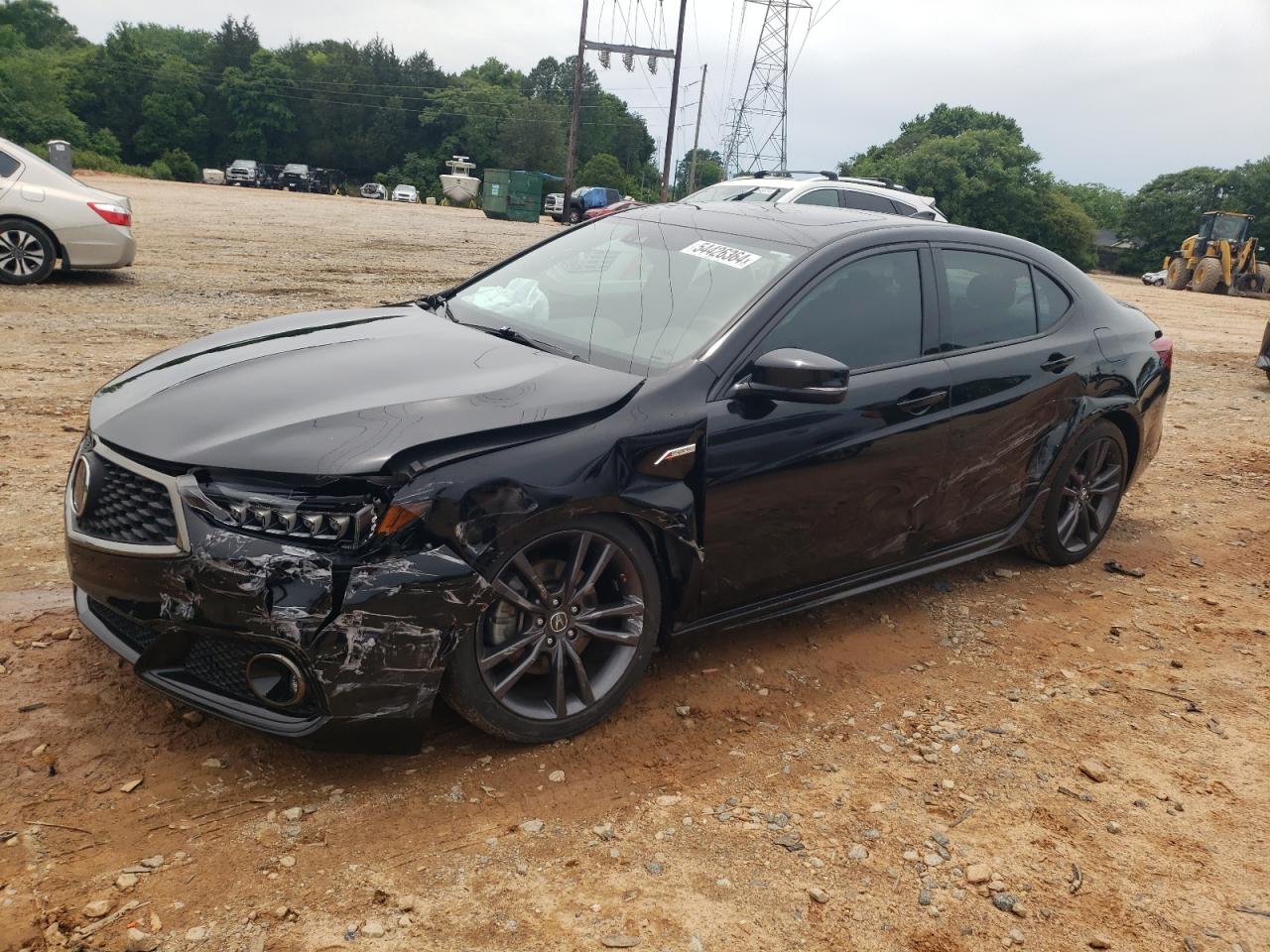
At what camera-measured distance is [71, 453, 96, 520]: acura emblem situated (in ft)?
10.00

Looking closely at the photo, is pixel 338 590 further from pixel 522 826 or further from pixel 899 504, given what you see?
pixel 899 504

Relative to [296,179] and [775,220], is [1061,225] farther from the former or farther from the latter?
[775,220]

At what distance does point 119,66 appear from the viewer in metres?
80.5

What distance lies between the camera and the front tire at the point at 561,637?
119 inches

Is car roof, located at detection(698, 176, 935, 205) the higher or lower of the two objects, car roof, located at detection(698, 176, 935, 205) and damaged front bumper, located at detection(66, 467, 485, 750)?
the higher

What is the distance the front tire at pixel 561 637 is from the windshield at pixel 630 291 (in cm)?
68

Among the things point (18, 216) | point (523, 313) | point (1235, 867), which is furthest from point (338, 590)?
point (18, 216)

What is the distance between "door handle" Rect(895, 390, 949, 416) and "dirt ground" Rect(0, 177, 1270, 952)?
981mm

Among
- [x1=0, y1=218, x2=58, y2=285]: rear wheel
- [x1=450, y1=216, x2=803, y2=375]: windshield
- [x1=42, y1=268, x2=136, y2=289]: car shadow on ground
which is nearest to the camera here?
[x1=450, y1=216, x2=803, y2=375]: windshield

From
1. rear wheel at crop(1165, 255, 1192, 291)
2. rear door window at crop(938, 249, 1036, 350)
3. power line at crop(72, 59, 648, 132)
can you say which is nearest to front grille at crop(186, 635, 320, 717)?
rear door window at crop(938, 249, 1036, 350)

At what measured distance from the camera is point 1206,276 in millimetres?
31562

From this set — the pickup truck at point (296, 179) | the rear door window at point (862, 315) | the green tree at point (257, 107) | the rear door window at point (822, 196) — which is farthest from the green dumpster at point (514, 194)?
the green tree at point (257, 107)

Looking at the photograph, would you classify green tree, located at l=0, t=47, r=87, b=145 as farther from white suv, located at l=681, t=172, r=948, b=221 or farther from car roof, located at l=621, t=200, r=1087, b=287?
car roof, located at l=621, t=200, r=1087, b=287

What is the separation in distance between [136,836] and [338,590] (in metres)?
0.81
